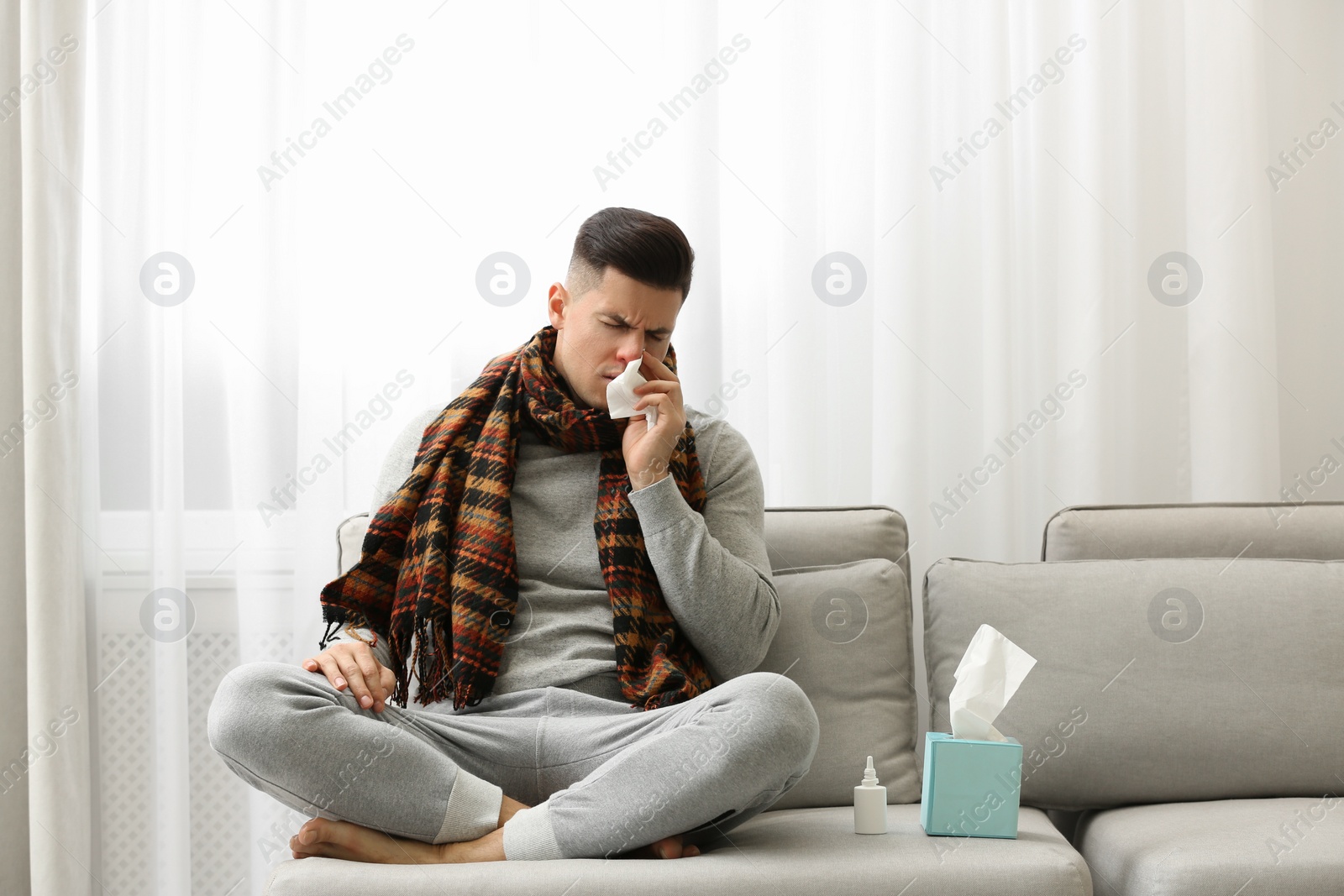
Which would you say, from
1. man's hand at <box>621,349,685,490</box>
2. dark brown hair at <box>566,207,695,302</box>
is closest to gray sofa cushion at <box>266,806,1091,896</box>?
man's hand at <box>621,349,685,490</box>

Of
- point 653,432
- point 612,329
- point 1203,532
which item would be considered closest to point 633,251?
point 612,329

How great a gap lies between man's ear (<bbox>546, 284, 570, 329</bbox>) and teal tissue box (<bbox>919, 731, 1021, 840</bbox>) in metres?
0.86

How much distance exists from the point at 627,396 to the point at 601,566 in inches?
10.0

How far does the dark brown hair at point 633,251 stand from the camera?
1.56 m

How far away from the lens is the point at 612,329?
1.58 meters

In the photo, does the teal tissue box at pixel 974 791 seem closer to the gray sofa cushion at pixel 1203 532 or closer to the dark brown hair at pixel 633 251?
the gray sofa cushion at pixel 1203 532

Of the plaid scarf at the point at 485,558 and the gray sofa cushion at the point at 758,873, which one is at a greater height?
the plaid scarf at the point at 485,558

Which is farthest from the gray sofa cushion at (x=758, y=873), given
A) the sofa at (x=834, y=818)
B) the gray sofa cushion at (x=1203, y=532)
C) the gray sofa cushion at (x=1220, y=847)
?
the gray sofa cushion at (x=1203, y=532)

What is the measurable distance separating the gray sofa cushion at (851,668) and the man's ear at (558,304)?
0.55m

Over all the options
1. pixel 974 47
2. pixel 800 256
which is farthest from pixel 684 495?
pixel 974 47

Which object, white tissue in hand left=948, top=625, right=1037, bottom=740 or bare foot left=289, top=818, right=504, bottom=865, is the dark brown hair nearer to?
white tissue in hand left=948, top=625, right=1037, bottom=740

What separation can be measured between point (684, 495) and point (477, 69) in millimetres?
1020

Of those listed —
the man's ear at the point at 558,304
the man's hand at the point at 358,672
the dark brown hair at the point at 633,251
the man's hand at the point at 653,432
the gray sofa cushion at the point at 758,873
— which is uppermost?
the dark brown hair at the point at 633,251

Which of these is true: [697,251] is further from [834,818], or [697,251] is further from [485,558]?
[834,818]
